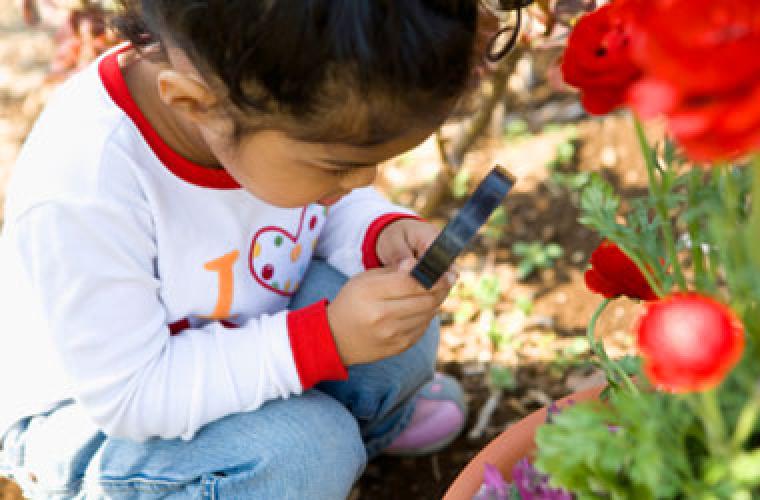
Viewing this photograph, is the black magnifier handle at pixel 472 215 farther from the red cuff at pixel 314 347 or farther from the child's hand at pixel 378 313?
the red cuff at pixel 314 347

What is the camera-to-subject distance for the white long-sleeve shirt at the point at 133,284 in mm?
1028

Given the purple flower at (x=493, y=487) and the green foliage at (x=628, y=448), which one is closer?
the green foliage at (x=628, y=448)

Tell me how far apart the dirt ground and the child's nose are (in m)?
0.50

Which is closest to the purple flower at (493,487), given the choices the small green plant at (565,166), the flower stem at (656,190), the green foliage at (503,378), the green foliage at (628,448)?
the green foliage at (628,448)

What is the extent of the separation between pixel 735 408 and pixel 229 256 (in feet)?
2.48

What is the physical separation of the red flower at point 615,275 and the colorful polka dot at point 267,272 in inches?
21.5

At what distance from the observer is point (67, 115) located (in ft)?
3.55

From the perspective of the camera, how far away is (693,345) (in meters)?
0.49

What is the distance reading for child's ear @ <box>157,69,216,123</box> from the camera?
2.90 feet

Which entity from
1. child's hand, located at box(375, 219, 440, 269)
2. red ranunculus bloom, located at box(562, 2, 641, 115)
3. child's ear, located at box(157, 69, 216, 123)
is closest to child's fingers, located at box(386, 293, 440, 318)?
child's hand, located at box(375, 219, 440, 269)

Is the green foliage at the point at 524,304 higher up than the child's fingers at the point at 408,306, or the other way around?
the child's fingers at the point at 408,306

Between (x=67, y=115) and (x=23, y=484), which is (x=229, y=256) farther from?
(x=23, y=484)

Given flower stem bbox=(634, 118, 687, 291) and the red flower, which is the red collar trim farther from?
flower stem bbox=(634, 118, 687, 291)

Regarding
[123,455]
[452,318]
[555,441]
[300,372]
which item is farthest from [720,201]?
[452,318]
